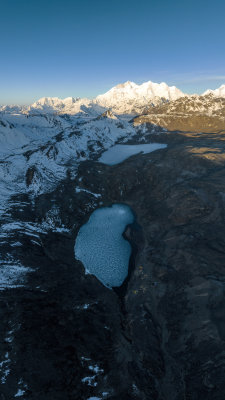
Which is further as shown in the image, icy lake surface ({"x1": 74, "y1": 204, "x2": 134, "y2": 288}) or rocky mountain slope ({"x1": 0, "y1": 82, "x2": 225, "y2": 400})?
icy lake surface ({"x1": 74, "y1": 204, "x2": 134, "y2": 288})

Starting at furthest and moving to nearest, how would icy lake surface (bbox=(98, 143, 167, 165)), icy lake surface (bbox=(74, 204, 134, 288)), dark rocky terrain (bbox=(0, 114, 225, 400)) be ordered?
icy lake surface (bbox=(98, 143, 167, 165)) → icy lake surface (bbox=(74, 204, 134, 288)) → dark rocky terrain (bbox=(0, 114, 225, 400))

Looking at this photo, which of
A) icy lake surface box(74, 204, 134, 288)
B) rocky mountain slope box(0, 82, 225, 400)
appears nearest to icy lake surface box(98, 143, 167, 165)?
rocky mountain slope box(0, 82, 225, 400)

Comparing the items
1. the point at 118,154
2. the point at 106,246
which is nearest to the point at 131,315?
the point at 106,246

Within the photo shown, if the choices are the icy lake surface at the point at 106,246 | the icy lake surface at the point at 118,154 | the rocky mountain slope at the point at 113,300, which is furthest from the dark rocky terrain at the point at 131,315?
the icy lake surface at the point at 118,154

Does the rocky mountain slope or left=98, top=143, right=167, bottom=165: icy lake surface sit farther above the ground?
left=98, top=143, right=167, bottom=165: icy lake surface

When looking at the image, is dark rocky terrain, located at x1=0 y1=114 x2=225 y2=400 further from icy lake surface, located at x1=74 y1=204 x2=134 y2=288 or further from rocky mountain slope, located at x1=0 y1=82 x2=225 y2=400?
icy lake surface, located at x1=74 y1=204 x2=134 y2=288

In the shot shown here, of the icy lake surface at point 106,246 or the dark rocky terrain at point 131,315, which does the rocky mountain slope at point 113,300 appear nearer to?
the dark rocky terrain at point 131,315

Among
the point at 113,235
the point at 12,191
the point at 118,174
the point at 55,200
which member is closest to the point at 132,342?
the point at 113,235
